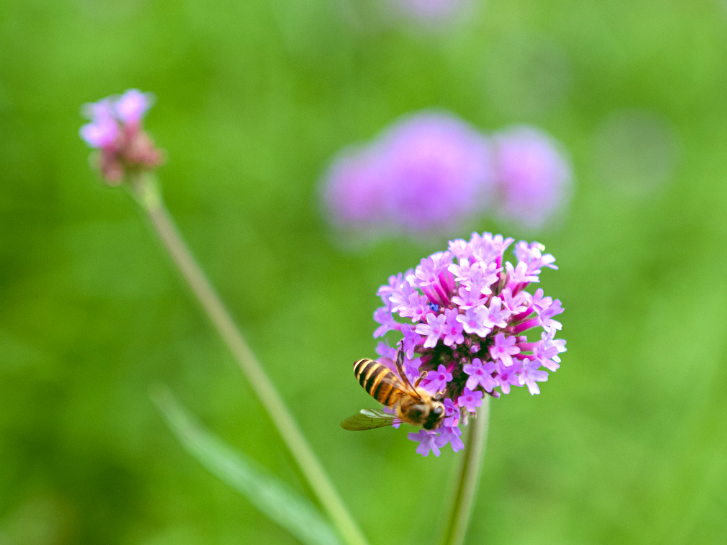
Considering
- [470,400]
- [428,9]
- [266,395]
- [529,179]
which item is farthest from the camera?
[428,9]

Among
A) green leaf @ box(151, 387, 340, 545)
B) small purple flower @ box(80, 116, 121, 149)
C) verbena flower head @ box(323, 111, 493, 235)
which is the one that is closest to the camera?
green leaf @ box(151, 387, 340, 545)

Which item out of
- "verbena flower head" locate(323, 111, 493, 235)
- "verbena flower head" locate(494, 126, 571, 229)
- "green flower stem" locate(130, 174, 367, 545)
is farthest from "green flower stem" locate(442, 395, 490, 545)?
"verbena flower head" locate(494, 126, 571, 229)

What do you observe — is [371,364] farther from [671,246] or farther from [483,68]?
[483,68]

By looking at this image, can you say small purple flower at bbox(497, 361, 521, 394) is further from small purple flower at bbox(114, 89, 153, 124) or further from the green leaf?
small purple flower at bbox(114, 89, 153, 124)

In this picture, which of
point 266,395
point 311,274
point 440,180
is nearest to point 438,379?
point 266,395

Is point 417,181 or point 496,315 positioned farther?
point 417,181

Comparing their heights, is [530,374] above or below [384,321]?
below

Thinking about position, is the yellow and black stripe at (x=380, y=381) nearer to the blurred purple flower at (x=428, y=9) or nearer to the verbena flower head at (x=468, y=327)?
the verbena flower head at (x=468, y=327)

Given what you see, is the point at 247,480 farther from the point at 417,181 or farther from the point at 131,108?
the point at 417,181
